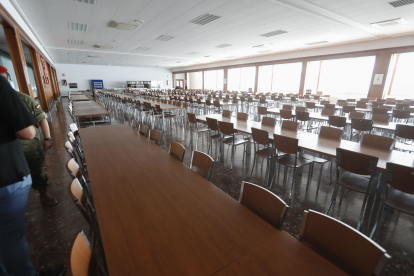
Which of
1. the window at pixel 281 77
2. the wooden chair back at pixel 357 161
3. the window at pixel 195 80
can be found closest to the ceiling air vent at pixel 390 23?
the window at pixel 281 77

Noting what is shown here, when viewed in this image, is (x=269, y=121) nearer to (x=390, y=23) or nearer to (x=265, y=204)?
(x=265, y=204)

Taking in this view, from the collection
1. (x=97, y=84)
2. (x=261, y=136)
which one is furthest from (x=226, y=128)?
(x=97, y=84)

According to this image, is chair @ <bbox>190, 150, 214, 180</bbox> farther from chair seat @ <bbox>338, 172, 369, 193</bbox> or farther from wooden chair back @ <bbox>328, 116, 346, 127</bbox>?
wooden chair back @ <bbox>328, 116, 346, 127</bbox>

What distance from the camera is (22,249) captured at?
128 cm

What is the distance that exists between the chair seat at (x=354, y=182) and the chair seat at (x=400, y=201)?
0.20 m

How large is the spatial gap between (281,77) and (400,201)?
44.2ft

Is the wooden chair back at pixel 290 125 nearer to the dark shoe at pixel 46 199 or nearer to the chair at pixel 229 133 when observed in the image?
the chair at pixel 229 133

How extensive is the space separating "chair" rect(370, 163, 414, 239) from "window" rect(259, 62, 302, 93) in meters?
11.4

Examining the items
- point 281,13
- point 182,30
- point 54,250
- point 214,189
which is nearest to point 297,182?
point 214,189

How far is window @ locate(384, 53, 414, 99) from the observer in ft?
27.9

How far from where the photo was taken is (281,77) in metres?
13.8

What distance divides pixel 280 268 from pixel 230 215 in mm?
390

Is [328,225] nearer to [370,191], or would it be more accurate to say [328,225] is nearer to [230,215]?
[230,215]

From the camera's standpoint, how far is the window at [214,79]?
1862 cm
